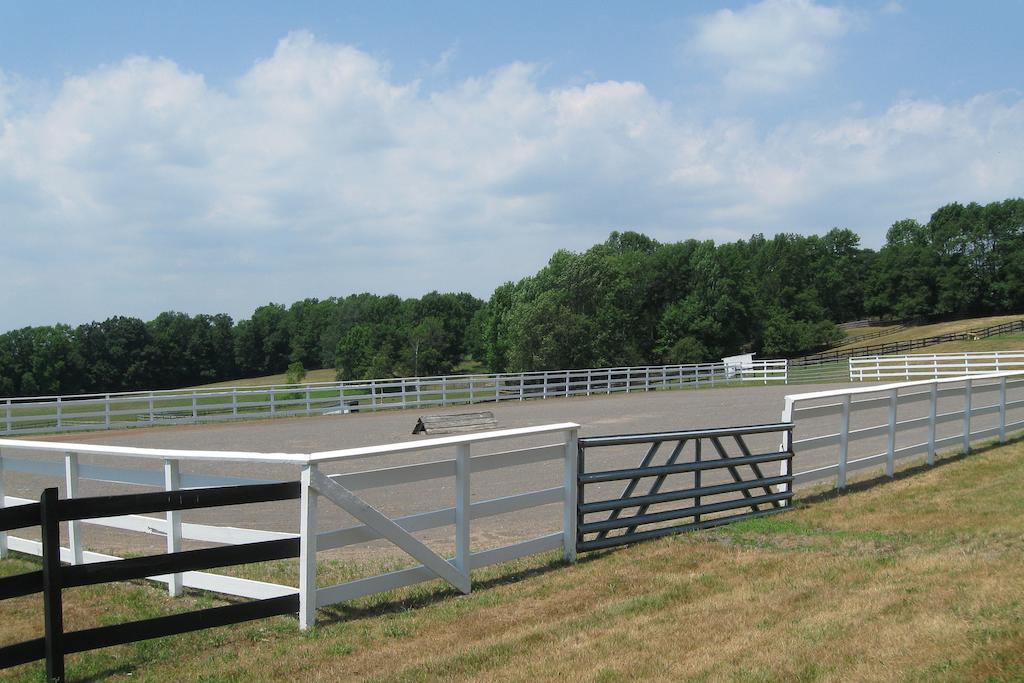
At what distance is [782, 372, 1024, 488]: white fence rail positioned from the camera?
449 inches

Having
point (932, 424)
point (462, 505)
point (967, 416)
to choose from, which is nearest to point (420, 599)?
point (462, 505)

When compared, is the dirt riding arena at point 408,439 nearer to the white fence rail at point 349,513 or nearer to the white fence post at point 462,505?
the white fence rail at point 349,513

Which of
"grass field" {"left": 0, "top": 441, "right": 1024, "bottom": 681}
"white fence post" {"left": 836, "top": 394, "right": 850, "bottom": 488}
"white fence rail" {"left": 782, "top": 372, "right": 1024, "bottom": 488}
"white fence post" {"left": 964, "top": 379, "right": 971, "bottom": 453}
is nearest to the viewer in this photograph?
"grass field" {"left": 0, "top": 441, "right": 1024, "bottom": 681}

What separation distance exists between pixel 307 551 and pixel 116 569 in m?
1.19

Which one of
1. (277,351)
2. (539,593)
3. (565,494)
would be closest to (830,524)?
(565,494)

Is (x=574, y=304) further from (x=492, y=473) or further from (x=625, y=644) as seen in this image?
(x=625, y=644)

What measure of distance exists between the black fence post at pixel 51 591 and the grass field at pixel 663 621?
168 mm

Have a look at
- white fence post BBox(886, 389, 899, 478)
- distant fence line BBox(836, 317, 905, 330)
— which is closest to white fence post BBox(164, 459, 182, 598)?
white fence post BBox(886, 389, 899, 478)

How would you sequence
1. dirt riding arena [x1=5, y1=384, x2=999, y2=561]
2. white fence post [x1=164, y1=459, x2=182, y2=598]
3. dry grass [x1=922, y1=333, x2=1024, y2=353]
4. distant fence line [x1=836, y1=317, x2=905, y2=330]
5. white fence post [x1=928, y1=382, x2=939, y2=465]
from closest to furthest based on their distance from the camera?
white fence post [x1=164, y1=459, x2=182, y2=598] < dirt riding arena [x1=5, y1=384, x2=999, y2=561] < white fence post [x1=928, y1=382, x2=939, y2=465] < dry grass [x1=922, y1=333, x2=1024, y2=353] < distant fence line [x1=836, y1=317, x2=905, y2=330]

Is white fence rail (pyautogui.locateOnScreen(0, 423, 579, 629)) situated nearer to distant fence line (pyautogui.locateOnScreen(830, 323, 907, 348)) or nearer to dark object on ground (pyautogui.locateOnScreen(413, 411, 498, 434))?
dark object on ground (pyautogui.locateOnScreen(413, 411, 498, 434))

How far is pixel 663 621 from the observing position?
5.93 metres

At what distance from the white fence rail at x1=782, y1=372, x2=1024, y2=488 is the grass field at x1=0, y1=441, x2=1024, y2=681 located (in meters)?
2.88

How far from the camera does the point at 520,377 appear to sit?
122 feet

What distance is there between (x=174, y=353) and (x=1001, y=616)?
121m
